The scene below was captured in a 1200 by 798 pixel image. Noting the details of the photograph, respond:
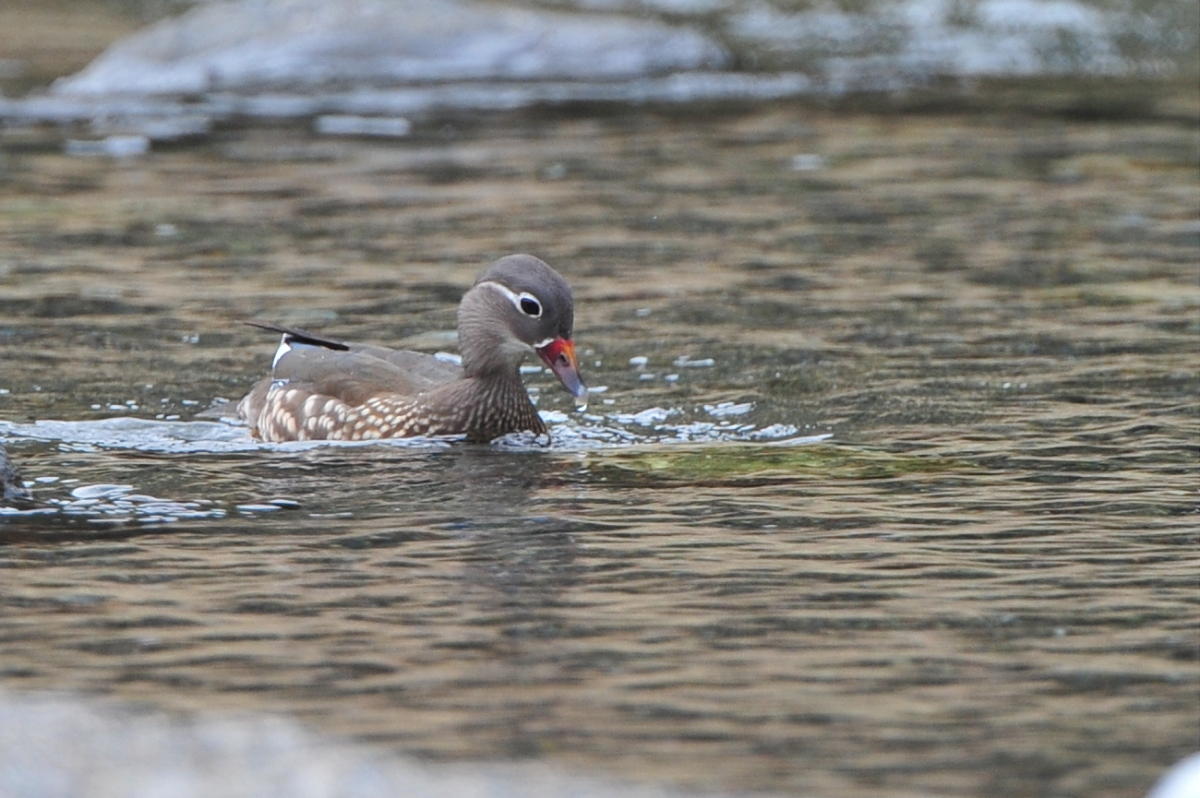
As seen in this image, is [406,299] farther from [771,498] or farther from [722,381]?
[771,498]

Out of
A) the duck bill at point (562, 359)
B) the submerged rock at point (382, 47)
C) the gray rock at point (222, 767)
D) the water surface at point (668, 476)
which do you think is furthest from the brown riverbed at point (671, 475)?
the submerged rock at point (382, 47)

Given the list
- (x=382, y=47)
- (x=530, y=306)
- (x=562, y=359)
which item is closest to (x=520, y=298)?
(x=530, y=306)

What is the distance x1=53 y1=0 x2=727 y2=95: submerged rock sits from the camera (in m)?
21.3

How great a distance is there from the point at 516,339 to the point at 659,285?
3419 mm

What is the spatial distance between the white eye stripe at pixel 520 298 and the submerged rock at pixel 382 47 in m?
12.0

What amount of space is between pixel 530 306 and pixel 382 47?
41.8 feet

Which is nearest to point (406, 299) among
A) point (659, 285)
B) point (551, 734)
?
point (659, 285)

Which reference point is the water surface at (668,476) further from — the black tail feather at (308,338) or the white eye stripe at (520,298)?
the white eye stripe at (520,298)

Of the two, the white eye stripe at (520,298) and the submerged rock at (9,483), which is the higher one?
the white eye stripe at (520,298)

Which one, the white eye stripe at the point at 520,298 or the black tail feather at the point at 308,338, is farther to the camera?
the black tail feather at the point at 308,338

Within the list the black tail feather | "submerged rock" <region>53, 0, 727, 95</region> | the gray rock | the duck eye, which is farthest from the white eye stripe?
"submerged rock" <region>53, 0, 727, 95</region>

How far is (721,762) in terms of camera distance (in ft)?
17.6

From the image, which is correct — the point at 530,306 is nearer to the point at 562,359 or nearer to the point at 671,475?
the point at 562,359

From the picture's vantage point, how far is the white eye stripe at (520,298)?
939cm
